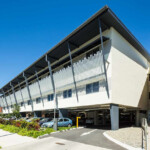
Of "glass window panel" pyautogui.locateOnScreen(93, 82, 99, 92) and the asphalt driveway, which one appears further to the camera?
"glass window panel" pyautogui.locateOnScreen(93, 82, 99, 92)

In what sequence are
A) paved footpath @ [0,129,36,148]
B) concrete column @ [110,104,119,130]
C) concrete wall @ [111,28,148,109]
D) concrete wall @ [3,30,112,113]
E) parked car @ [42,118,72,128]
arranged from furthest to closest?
parked car @ [42,118,72,128] → concrete wall @ [111,28,148,109] → concrete wall @ [3,30,112,113] → concrete column @ [110,104,119,130] → paved footpath @ [0,129,36,148]

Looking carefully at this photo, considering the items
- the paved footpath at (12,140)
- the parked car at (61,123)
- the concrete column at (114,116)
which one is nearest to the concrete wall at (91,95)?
the concrete column at (114,116)

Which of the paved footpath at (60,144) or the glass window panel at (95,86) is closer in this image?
the paved footpath at (60,144)

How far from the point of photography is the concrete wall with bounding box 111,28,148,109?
60.7ft

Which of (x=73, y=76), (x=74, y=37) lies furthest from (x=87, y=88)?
(x=74, y=37)

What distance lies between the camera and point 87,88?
68.5 feet

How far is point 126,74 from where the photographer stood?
20828 mm

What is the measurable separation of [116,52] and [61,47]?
9.33 m

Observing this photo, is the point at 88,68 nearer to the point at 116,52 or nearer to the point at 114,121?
the point at 116,52

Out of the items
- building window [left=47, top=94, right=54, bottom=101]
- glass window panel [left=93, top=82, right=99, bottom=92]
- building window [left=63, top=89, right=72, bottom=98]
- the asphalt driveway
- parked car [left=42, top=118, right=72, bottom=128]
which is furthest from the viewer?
building window [left=47, top=94, right=54, bottom=101]

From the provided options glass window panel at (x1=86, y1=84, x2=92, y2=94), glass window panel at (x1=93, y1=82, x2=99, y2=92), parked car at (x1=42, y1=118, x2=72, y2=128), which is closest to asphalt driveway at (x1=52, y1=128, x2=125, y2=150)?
parked car at (x1=42, y1=118, x2=72, y2=128)

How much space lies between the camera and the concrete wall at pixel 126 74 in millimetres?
18516

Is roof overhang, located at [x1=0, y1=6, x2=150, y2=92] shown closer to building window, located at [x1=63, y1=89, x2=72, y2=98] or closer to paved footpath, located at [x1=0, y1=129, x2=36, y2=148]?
building window, located at [x1=63, y1=89, x2=72, y2=98]

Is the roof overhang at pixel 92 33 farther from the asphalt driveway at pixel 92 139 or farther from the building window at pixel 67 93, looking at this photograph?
the asphalt driveway at pixel 92 139
